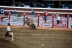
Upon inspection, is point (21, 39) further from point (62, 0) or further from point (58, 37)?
point (62, 0)

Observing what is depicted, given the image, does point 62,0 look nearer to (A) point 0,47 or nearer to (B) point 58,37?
(B) point 58,37

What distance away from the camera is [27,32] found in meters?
15.9

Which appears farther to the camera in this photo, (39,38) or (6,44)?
(39,38)

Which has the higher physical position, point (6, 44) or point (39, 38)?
point (6, 44)

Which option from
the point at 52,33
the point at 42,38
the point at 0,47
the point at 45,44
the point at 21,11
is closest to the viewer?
the point at 0,47

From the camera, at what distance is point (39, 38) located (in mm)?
14703

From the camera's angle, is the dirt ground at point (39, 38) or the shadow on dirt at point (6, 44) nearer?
the shadow on dirt at point (6, 44)

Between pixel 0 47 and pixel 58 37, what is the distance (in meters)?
4.53

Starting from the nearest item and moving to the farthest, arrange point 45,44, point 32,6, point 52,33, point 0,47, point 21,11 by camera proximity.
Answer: point 0,47
point 45,44
point 52,33
point 21,11
point 32,6

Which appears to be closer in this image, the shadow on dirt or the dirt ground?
the shadow on dirt

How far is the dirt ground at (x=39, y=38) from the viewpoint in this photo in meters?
13.4

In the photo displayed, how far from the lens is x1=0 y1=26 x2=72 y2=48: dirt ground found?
1340 centimetres

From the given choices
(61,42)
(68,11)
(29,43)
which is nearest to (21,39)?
(29,43)

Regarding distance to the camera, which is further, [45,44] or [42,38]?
[42,38]
